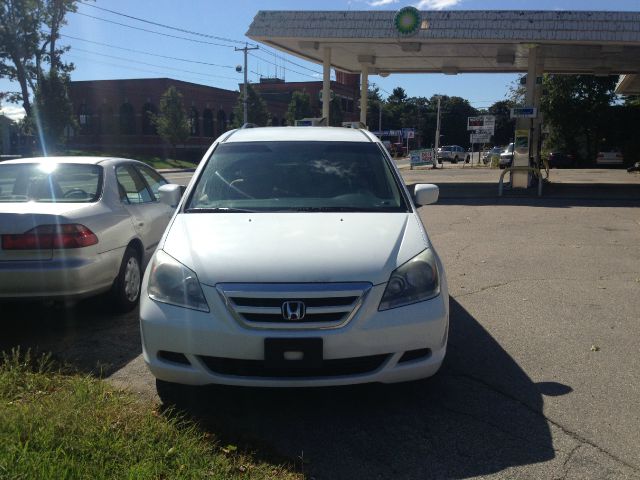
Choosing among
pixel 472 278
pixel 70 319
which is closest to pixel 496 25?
pixel 472 278

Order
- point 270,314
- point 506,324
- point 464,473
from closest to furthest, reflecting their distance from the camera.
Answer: point 464,473, point 270,314, point 506,324

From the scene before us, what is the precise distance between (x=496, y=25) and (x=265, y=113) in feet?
133

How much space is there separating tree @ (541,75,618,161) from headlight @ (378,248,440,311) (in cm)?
4323

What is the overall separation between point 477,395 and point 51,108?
4370cm

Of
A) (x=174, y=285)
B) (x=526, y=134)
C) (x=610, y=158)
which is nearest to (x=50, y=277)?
(x=174, y=285)

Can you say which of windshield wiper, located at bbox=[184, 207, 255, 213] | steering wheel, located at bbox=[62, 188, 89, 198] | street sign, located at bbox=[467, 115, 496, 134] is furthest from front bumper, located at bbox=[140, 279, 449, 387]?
street sign, located at bbox=[467, 115, 496, 134]

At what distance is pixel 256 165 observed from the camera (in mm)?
5152

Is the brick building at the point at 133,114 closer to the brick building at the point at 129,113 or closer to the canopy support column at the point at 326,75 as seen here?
the brick building at the point at 129,113

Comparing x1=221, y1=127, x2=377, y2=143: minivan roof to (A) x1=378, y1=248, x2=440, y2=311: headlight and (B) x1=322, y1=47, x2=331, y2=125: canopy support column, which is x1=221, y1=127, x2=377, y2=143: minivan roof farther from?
(B) x1=322, y1=47, x2=331, y2=125: canopy support column

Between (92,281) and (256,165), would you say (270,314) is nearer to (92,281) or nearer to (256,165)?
(256,165)

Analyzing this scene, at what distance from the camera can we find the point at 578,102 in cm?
4362

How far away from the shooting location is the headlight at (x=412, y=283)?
3.66 metres

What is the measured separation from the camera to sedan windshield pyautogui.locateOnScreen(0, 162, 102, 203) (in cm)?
591

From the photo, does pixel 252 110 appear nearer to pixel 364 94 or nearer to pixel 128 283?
pixel 364 94
